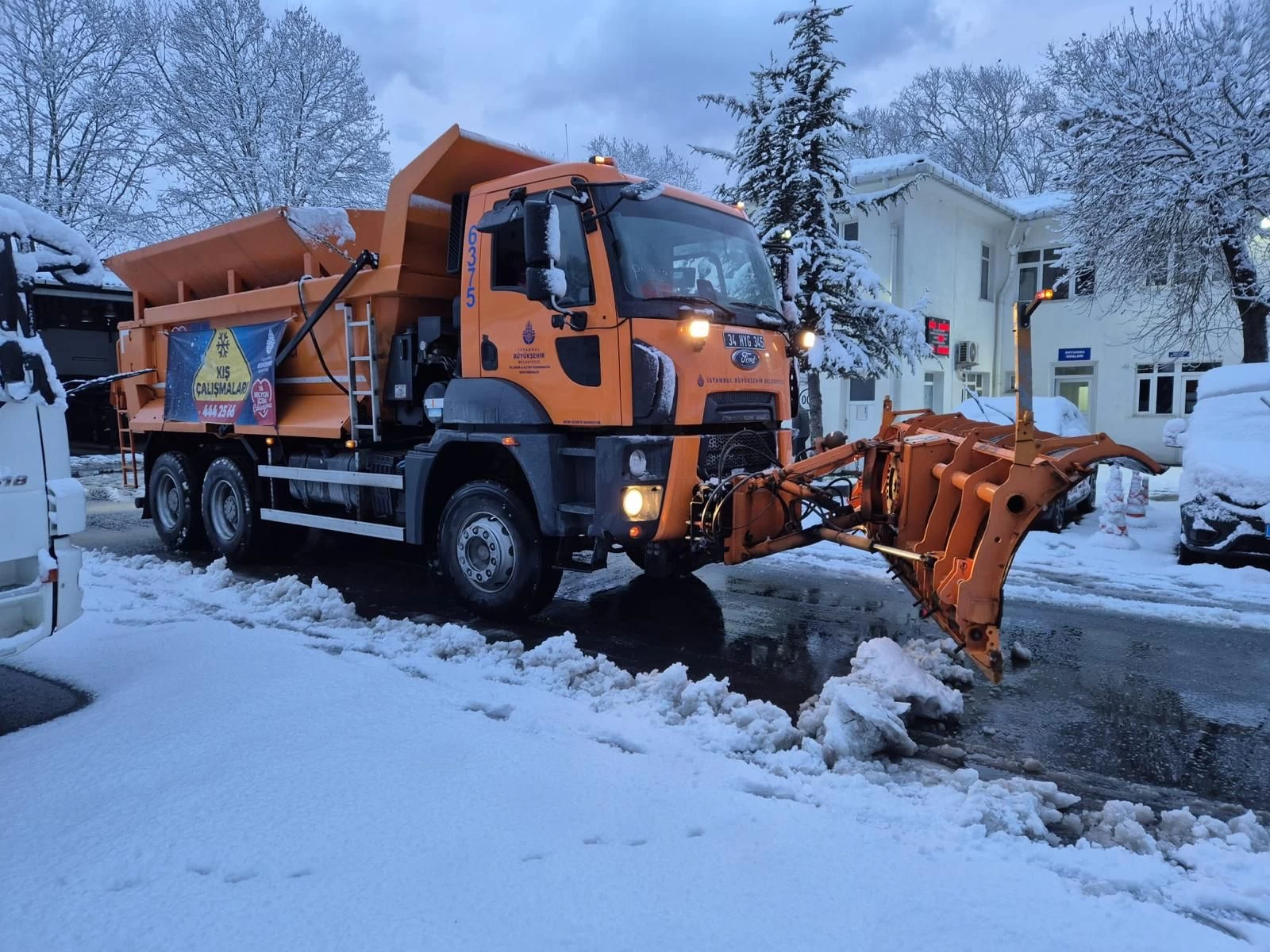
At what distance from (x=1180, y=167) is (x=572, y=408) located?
11707 mm

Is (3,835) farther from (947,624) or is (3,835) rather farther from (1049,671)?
(1049,671)

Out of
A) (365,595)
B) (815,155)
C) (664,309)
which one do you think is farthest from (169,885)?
(815,155)

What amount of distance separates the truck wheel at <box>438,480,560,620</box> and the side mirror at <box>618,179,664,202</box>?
2131 mm

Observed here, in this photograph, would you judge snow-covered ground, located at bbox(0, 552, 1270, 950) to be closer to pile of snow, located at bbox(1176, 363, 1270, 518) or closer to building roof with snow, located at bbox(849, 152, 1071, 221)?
pile of snow, located at bbox(1176, 363, 1270, 518)

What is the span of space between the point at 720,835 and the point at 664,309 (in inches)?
133

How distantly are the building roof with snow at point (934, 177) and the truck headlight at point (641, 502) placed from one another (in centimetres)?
1313

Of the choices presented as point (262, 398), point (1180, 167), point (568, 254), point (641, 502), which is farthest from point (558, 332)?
point (1180, 167)

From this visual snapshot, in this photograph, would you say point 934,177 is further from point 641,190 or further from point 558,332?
point 558,332

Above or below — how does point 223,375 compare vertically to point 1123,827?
above

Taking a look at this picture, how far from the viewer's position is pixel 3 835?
296cm

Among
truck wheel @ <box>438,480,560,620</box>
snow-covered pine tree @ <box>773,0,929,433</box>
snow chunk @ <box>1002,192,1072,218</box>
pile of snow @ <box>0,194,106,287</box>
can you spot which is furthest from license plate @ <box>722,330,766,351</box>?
snow chunk @ <box>1002,192,1072,218</box>

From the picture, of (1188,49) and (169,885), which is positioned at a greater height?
(1188,49)

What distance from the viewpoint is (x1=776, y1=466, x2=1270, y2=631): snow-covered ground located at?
21.2 ft

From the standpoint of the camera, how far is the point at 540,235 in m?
5.26
